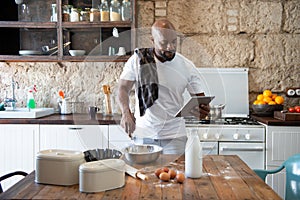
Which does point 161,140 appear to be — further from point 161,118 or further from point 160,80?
point 160,80

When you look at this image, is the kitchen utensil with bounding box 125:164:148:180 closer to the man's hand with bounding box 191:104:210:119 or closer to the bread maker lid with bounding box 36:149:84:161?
the bread maker lid with bounding box 36:149:84:161

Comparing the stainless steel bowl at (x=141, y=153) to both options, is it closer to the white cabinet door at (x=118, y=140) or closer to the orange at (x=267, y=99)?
the white cabinet door at (x=118, y=140)

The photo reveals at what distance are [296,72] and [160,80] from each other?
7.09 ft

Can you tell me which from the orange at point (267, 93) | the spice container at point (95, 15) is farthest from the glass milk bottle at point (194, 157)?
the spice container at point (95, 15)

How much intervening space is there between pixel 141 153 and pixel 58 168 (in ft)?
1.25

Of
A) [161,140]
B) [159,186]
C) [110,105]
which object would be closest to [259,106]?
[110,105]

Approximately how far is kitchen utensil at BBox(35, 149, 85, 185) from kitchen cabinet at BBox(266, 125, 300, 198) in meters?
1.83

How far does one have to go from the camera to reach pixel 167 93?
1.90 meters

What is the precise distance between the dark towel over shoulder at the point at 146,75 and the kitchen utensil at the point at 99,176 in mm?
418

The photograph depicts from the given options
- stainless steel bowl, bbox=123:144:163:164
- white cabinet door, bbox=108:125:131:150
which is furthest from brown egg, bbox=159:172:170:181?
white cabinet door, bbox=108:125:131:150

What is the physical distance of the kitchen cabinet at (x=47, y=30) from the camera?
3365 millimetres

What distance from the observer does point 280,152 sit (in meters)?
2.92

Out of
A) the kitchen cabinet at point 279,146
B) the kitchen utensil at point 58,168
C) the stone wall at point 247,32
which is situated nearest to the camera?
the kitchen utensil at point 58,168

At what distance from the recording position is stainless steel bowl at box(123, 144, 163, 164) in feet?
5.64
